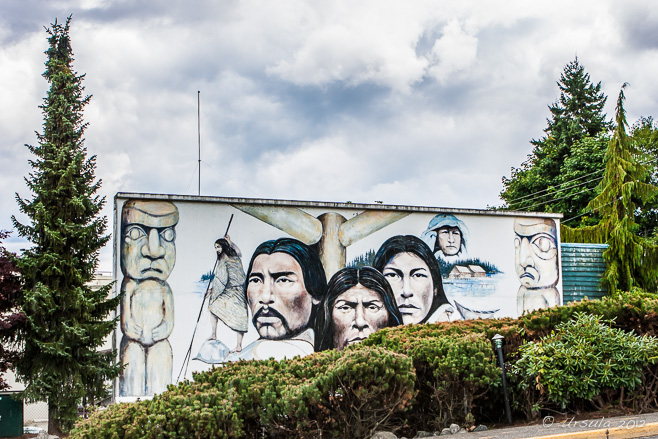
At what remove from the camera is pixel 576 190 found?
117 feet

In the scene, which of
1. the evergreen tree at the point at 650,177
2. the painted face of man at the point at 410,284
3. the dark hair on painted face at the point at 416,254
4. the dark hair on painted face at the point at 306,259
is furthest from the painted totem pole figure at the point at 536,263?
the evergreen tree at the point at 650,177

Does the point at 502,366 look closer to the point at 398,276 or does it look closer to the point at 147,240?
the point at 398,276

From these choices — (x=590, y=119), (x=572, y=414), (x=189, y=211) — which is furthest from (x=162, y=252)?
(x=590, y=119)

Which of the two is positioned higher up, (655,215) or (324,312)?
(655,215)

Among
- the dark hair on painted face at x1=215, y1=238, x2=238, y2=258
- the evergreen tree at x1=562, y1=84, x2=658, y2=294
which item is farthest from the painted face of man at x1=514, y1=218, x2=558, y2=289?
the dark hair on painted face at x1=215, y1=238, x2=238, y2=258

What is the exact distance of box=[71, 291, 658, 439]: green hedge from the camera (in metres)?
7.16

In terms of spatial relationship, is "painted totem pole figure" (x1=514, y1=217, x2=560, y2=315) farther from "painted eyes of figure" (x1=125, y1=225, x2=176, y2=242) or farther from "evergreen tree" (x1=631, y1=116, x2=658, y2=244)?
"evergreen tree" (x1=631, y1=116, x2=658, y2=244)

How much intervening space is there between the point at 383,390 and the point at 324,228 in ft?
28.2

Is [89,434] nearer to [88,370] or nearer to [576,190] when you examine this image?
[88,370]

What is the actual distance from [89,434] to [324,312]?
28.1ft

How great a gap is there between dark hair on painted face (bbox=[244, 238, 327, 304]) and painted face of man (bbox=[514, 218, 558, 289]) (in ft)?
18.4

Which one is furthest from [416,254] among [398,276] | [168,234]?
[168,234]

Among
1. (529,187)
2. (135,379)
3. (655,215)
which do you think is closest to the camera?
(135,379)

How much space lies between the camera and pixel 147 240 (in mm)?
Result: 14688
